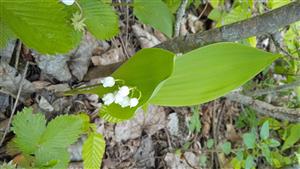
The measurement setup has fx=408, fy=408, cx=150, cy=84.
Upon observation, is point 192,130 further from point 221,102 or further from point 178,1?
point 178,1

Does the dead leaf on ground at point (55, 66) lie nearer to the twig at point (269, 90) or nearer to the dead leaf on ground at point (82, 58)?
the dead leaf on ground at point (82, 58)

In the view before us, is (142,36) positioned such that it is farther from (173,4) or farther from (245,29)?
(245,29)

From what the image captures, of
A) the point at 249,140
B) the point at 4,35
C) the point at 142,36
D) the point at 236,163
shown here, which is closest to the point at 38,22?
the point at 4,35

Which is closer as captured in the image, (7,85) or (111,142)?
(7,85)

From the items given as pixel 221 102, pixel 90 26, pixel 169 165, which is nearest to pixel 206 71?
pixel 90 26

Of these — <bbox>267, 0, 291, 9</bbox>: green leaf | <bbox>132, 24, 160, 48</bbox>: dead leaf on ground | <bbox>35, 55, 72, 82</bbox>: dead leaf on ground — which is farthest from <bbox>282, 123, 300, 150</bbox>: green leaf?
<bbox>35, 55, 72, 82</bbox>: dead leaf on ground

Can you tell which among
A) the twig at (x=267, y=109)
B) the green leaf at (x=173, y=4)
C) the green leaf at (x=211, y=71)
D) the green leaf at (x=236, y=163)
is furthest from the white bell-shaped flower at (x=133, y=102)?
the green leaf at (x=236, y=163)

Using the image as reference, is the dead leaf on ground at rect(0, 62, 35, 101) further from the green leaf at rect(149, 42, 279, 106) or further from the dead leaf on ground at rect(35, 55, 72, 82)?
the green leaf at rect(149, 42, 279, 106)
